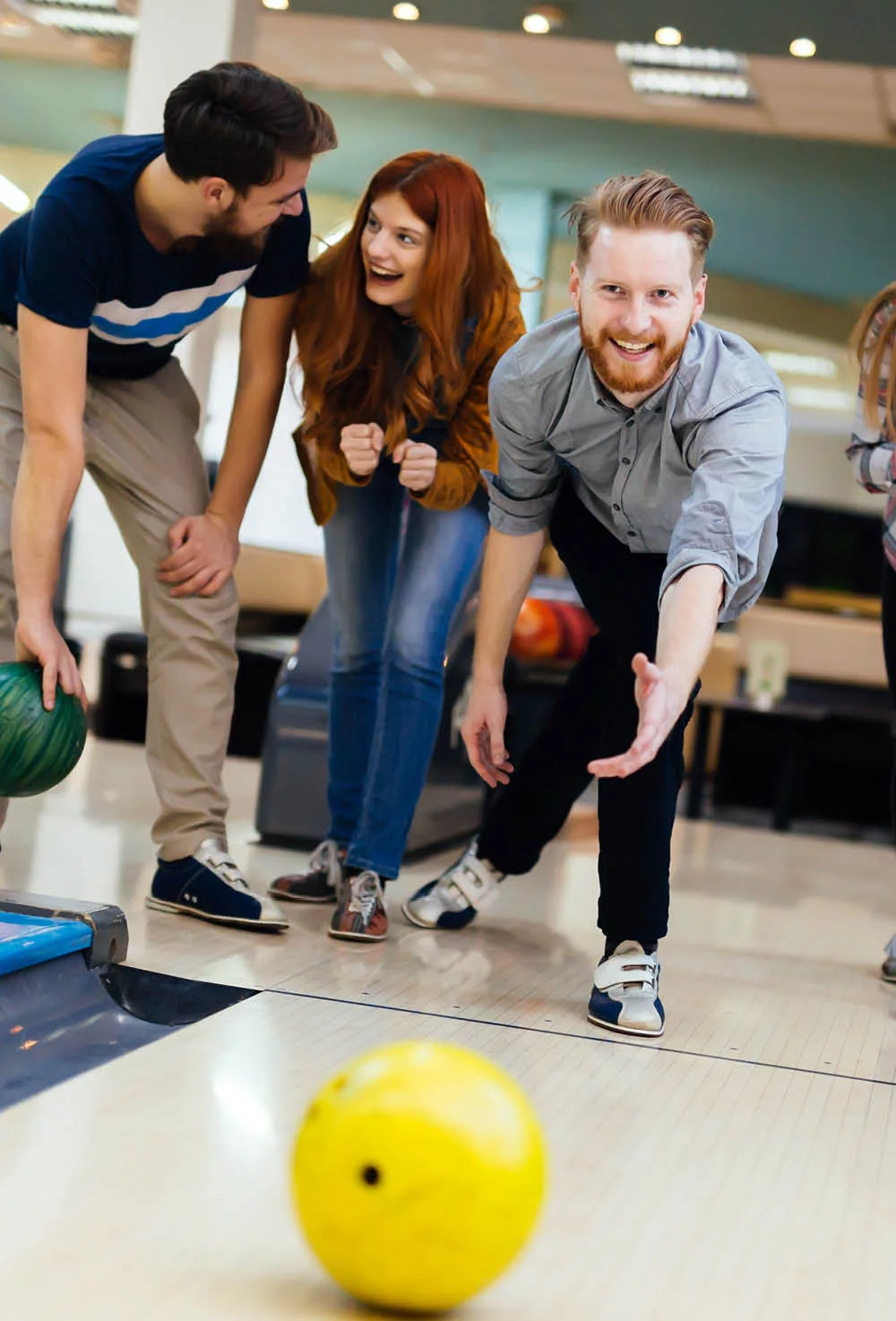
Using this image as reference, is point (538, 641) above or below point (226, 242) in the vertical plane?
below

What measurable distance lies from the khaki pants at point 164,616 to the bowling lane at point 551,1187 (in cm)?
48

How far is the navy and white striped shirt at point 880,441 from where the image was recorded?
2277 mm

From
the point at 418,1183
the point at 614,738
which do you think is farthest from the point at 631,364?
the point at 418,1183

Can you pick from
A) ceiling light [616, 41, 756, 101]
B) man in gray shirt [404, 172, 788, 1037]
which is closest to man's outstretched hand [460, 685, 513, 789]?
man in gray shirt [404, 172, 788, 1037]

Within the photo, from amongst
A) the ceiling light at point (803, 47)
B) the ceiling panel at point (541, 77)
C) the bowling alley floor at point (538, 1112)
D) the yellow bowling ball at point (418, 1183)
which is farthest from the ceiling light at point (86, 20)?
the yellow bowling ball at point (418, 1183)

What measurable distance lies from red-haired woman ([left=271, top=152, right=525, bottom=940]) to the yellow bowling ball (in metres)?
1.09

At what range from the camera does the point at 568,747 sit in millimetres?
2121

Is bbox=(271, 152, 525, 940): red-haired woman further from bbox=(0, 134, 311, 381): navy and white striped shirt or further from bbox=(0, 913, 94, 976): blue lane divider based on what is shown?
bbox=(0, 913, 94, 976): blue lane divider

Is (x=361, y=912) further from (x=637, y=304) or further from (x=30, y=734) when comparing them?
(x=637, y=304)

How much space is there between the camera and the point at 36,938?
5.36ft

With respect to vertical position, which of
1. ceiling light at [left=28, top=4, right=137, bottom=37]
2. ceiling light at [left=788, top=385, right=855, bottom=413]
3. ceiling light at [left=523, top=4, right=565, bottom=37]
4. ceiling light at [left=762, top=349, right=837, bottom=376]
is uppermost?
ceiling light at [left=523, top=4, right=565, bottom=37]

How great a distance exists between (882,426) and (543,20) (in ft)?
13.7

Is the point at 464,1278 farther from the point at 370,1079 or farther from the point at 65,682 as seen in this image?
the point at 65,682

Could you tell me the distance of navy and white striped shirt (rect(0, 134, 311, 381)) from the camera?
6.20 feet
